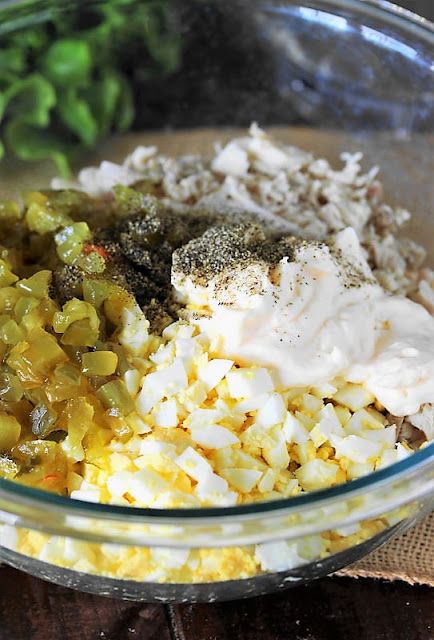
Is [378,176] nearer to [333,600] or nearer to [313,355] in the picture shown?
[313,355]

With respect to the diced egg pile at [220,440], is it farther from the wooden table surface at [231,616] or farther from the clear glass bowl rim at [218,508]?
the wooden table surface at [231,616]

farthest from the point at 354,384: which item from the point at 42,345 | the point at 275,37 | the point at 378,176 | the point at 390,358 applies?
the point at 275,37

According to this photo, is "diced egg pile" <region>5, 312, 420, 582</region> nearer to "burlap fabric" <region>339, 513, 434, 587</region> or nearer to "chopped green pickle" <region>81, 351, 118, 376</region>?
"chopped green pickle" <region>81, 351, 118, 376</region>

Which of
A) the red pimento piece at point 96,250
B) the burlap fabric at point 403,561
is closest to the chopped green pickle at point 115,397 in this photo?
the red pimento piece at point 96,250

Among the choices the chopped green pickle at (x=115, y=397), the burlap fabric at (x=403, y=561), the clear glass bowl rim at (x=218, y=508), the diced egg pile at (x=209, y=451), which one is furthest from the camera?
the burlap fabric at (x=403, y=561)

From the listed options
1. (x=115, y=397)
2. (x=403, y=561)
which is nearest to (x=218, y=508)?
(x=115, y=397)

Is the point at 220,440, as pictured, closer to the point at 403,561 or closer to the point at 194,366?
the point at 194,366

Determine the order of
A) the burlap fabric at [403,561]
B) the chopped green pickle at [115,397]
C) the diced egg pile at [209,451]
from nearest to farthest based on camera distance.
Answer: the diced egg pile at [209,451], the chopped green pickle at [115,397], the burlap fabric at [403,561]
